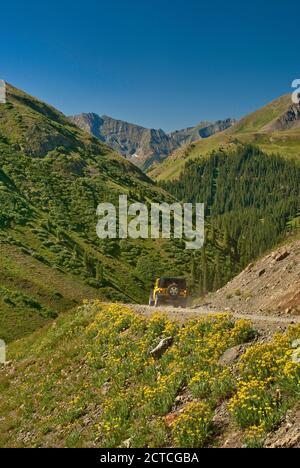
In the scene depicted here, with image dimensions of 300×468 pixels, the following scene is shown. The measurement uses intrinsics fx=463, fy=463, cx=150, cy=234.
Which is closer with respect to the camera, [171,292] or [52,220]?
[171,292]

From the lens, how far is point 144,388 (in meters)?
15.6

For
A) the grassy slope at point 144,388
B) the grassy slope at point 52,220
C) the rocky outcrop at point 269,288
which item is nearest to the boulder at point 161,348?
the grassy slope at point 144,388

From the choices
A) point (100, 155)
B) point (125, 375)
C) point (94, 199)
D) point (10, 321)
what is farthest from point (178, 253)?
point (125, 375)

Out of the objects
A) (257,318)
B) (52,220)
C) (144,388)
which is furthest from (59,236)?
(144,388)

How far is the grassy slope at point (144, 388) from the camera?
1223 centimetres

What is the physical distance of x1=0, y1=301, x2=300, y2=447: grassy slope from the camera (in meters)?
12.2

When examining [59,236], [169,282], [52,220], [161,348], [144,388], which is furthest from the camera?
[52,220]

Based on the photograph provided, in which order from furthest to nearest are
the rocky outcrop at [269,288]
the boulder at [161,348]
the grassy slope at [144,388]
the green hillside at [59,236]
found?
the green hillside at [59,236]
the rocky outcrop at [269,288]
the boulder at [161,348]
the grassy slope at [144,388]

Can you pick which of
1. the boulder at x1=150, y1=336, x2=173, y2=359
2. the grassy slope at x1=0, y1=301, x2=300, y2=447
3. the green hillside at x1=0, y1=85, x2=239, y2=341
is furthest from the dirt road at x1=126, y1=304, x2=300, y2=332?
the green hillside at x1=0, y1=85, x2=239, y2=341

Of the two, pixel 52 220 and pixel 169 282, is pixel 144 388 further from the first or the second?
pixel 52 220

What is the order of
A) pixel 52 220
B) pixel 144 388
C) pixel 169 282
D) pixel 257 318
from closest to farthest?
pixel 144 388
pixel 257 318
pixel 169 282
pixel 52 220

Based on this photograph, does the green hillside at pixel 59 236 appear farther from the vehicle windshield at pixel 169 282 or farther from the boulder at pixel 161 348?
the boulder at pixel 161 348

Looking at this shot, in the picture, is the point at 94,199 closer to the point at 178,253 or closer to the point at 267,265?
the point at 178,253
